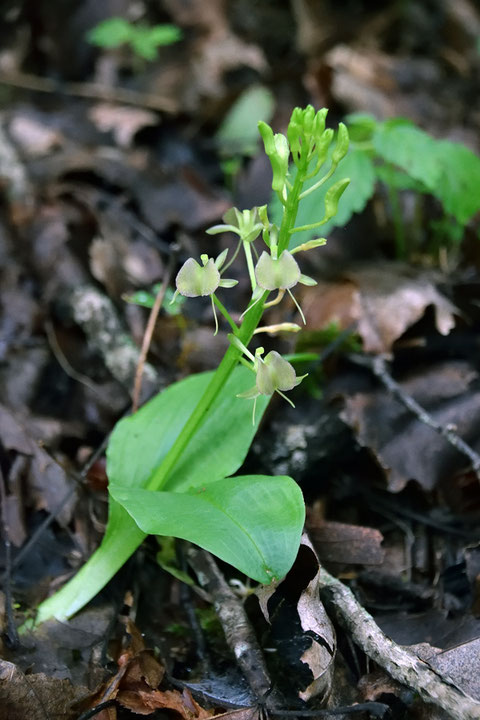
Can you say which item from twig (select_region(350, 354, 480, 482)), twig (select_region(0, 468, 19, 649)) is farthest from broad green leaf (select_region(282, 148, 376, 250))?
twig (select_region(0, 468, 19, 649))

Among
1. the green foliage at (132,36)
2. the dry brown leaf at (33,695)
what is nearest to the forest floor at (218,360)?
the dry brown leaf at (33,695)

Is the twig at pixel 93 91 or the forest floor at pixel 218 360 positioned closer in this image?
the forest floor at pixel 218 360

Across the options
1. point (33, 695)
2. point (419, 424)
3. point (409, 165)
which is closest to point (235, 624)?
point (33, 695)

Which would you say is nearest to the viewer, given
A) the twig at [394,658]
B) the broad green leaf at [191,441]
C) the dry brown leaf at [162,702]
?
the twig at [394,658]

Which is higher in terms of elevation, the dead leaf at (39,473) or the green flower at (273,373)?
the green flower at (273,373)

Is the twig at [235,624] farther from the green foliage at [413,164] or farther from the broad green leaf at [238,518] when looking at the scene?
the green foliage at [413,164]

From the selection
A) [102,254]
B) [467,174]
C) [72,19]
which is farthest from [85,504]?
[72,19]

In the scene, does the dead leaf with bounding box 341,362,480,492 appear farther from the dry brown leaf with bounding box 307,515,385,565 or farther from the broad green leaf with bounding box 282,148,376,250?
the broad green leaf with bounding box 282,148,376,250

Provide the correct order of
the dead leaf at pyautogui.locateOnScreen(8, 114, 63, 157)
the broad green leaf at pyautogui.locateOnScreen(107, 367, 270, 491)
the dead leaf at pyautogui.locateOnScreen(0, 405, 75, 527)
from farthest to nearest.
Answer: the dead leaf at pyautogui.locateOnScreen(8, 114, 63, 157) → the dead leaf at pyautogui.locateOnScreen(0, 405, 75, 527) → the broad green leaf at pyautogui.locateOnScreen(107, 367, 270, 491)
